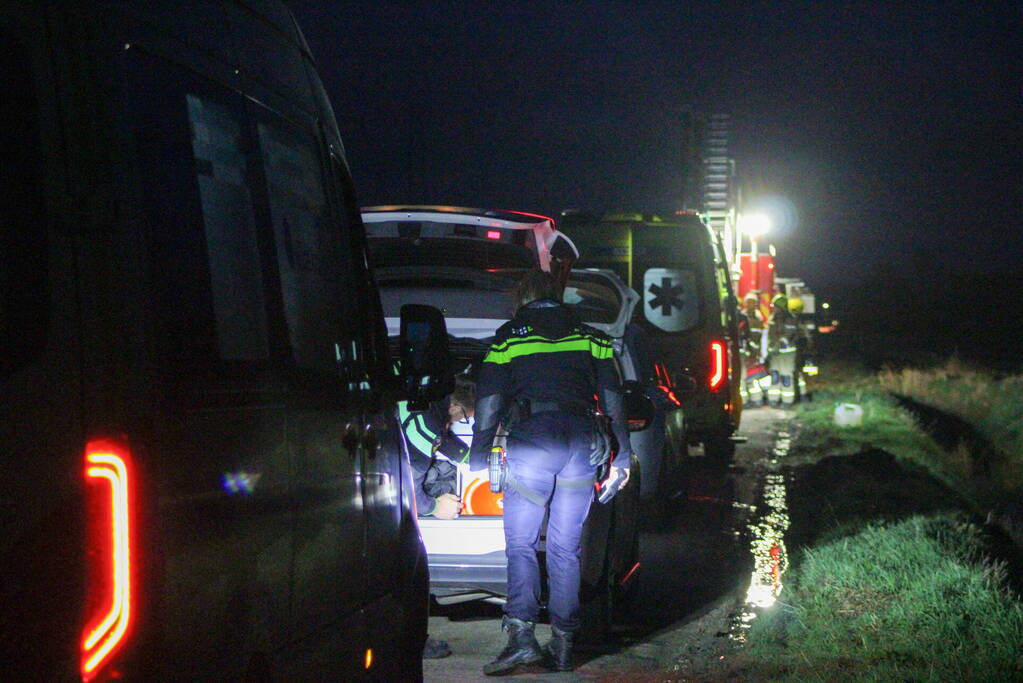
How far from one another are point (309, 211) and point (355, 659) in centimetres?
114

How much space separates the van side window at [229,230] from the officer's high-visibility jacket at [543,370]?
2987 millimetres

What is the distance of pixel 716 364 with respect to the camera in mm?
13383

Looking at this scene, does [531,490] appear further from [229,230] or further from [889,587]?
[229,230]

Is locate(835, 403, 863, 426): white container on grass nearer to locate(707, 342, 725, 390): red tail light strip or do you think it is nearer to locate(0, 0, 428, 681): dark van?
locate(707, 342, 725, 390): red tail light strip

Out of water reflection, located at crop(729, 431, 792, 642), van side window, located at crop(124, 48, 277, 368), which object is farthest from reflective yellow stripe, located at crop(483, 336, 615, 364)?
van side window, located at crop(124, 48, 277, 368)

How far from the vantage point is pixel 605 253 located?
575 inches

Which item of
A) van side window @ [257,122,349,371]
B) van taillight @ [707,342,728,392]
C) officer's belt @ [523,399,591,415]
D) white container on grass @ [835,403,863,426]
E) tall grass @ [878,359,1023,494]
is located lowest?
tall grass @ [878,359,1023,494]

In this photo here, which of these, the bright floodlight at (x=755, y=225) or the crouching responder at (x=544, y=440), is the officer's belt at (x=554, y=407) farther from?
the bright floodlight at (x=755, y=225)

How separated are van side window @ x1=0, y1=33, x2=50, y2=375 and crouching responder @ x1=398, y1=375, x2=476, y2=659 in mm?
4435

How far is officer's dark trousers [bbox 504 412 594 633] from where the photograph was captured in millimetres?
5984

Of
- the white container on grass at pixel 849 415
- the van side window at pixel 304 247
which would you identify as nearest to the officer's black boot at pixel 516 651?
the van side window at pixel 304 247

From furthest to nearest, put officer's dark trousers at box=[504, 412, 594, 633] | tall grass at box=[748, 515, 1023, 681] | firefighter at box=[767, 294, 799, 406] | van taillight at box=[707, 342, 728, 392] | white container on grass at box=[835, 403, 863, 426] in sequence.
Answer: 1. firefighter at box=[767, 294, 799, 406]
2. white container on grass at box=[835, 403, 863, 426]
3. van taillight at box=[707, 342, 728, 392]
4. officer's dark trousers at box=[504, 412, 594, 633]
5. tall grass at box=[748, 515, 1023, 681]

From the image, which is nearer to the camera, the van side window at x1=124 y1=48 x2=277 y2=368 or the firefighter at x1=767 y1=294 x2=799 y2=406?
the van side window at x1=124 y1=48 x2=277 y2=368

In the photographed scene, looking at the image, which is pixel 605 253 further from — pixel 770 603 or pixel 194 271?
pixel 194 271
